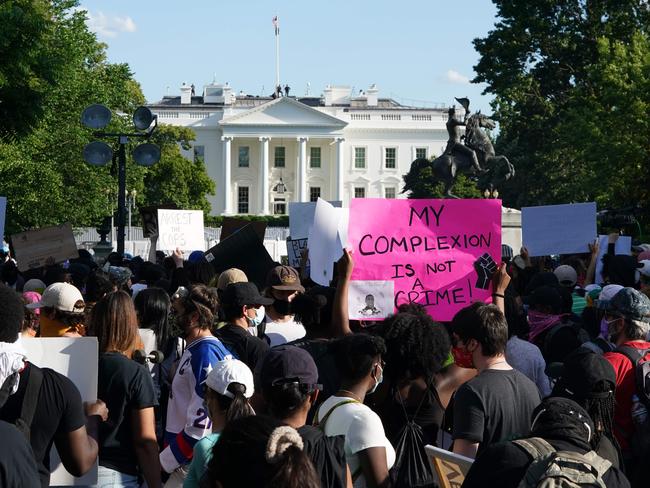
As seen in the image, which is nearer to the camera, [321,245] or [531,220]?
[321,245]

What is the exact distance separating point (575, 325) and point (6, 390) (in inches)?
144

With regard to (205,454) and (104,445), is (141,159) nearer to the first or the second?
(104,445)

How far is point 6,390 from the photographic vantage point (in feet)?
12.8

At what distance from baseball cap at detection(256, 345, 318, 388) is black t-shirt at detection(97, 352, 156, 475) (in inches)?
36.5

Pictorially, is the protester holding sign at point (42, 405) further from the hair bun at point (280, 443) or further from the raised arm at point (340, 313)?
the raised arm at point (340, 313)

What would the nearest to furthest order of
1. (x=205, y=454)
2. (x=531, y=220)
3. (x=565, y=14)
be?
(x=205, y=454)
(x=531, y=220)
(x=565, y=14)

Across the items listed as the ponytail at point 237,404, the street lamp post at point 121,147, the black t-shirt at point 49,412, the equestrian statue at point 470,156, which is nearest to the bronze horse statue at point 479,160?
the equestrian statue at point 470,156

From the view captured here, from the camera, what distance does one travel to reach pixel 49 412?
4.06 m

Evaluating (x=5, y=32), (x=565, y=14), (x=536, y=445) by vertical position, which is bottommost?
(x=536, y=445)

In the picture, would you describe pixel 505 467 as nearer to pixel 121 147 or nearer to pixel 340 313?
pixel 340 313

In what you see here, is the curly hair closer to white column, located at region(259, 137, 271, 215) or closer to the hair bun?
the hair bun

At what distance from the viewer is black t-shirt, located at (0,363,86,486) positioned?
4023 mm

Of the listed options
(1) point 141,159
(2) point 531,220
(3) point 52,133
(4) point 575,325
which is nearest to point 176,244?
(1) point 141,159

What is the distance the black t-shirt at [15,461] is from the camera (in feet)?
10.9
